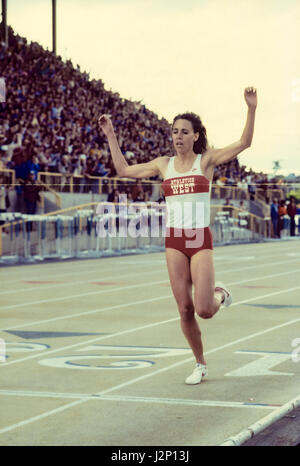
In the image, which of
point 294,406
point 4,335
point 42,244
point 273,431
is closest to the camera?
point 273,431

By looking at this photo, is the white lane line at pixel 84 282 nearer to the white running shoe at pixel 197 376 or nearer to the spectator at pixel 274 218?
the white running shoe at pixel 197 376

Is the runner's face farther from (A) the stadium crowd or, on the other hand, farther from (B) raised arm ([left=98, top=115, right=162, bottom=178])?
(A) the stadium crowd

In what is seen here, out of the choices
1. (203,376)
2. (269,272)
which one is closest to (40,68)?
(269,272)

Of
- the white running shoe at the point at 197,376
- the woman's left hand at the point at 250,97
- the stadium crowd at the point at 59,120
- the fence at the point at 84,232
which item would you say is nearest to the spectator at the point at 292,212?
the stadium crowd at the point at 59,120

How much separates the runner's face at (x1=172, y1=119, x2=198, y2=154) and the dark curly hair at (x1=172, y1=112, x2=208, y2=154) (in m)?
0.04

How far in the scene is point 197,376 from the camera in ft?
25.4

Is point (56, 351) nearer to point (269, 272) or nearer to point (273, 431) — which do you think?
point (273, 431)

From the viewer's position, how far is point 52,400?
7145 mm

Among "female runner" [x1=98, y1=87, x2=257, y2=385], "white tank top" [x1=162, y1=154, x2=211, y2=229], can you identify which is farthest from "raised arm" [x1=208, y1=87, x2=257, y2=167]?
"white tank top" [x1=162, y1=154, x2=211, y2=229]

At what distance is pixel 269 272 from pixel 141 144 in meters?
14.1

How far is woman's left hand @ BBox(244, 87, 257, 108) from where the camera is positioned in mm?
6883

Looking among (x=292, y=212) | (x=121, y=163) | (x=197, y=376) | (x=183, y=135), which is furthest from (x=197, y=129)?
(x=292, y=212)

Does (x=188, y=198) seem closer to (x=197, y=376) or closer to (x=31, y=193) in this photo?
(x=197, y=376)

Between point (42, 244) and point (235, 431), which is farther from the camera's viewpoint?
point (42, 244)
